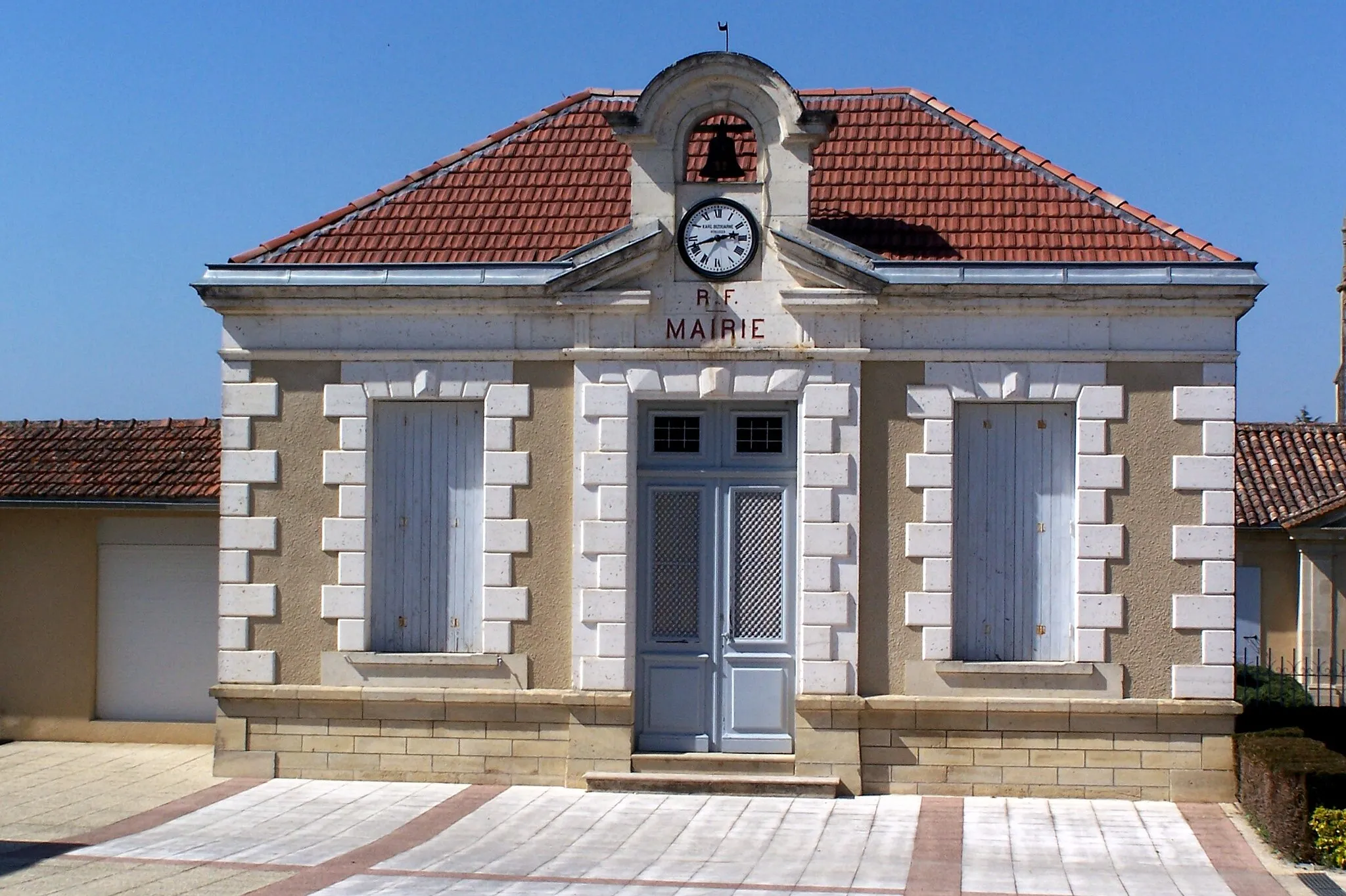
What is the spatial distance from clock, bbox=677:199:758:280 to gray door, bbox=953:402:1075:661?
2.45 m

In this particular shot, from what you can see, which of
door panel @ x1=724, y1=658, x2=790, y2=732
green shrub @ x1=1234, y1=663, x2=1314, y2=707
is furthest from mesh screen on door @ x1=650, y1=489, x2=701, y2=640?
green shrub @ x1=1234, y1=663, x2=1314, y2=707

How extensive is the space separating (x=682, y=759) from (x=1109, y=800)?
372cm

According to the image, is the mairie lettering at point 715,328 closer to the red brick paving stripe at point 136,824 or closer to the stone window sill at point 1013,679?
the stone window sill at point 1013,679

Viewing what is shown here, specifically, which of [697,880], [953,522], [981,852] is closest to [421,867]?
[697,880]

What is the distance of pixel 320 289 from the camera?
13742 millimetres

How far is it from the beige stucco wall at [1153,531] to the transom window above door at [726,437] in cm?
288

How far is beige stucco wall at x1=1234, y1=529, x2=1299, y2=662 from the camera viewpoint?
2705cm

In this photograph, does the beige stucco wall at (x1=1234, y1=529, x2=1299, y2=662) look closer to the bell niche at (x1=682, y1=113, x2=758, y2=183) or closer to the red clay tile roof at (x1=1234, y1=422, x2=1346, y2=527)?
the red clay tile roof at (x1=1234, y1=422, x2=1346, y2=527)

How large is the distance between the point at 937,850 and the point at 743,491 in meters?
3.71

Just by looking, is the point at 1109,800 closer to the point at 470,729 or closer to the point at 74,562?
the point at 470,729

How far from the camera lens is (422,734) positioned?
13688mm

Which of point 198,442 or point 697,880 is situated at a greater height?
point 198,442

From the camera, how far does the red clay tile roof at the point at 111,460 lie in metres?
15.9

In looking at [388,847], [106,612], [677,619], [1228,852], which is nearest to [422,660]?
[677,619]
